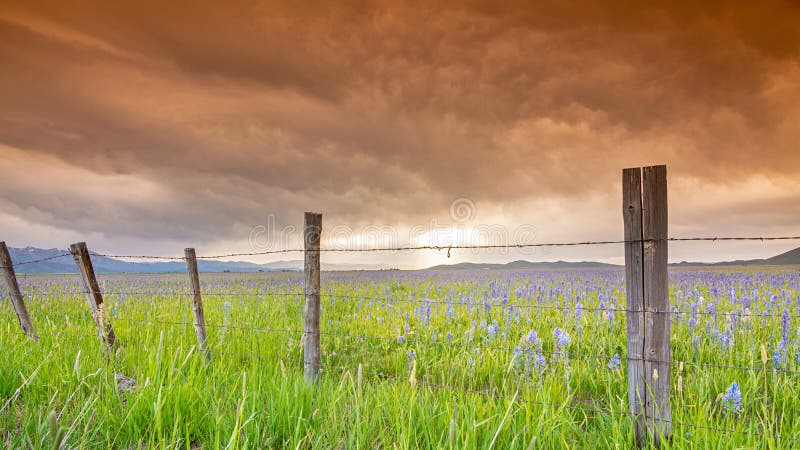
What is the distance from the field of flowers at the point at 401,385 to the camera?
301 cm

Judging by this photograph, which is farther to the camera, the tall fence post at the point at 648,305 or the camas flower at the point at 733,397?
the camas flower at the point at 733,397

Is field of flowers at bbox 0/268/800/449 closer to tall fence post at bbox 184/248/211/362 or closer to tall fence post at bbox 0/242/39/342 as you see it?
tall fence post at bbox 184/248/211/362

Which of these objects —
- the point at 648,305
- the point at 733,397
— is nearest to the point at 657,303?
the point at 648,305

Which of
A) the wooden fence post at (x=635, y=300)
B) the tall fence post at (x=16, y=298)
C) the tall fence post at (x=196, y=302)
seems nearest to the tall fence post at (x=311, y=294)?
the tall fence post at (x=196, y=302)

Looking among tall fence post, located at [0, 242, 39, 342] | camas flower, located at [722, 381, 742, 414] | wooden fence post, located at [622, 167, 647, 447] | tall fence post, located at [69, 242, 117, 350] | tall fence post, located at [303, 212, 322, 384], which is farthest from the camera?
tall fence post, located at [0, 242, 39, 342]

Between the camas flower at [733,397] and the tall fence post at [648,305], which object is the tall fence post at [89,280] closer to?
the tall fence post at [648,305]

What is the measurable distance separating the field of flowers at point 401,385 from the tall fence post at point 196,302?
0.54 feet

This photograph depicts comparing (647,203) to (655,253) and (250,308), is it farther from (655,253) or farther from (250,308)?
(250,308)

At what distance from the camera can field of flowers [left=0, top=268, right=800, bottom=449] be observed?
301cm

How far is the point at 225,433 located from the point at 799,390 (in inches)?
183

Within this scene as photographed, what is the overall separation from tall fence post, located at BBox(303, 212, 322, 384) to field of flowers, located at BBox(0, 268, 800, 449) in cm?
24

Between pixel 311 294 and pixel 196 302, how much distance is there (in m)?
1.82

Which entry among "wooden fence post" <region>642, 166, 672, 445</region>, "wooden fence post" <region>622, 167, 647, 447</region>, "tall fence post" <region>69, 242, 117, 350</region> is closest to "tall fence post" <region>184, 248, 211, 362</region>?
"tall fence post" <region>69, 242, 117, 350</region>

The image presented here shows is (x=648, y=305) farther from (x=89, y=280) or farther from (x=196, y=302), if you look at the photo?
(x=89, y=280)
